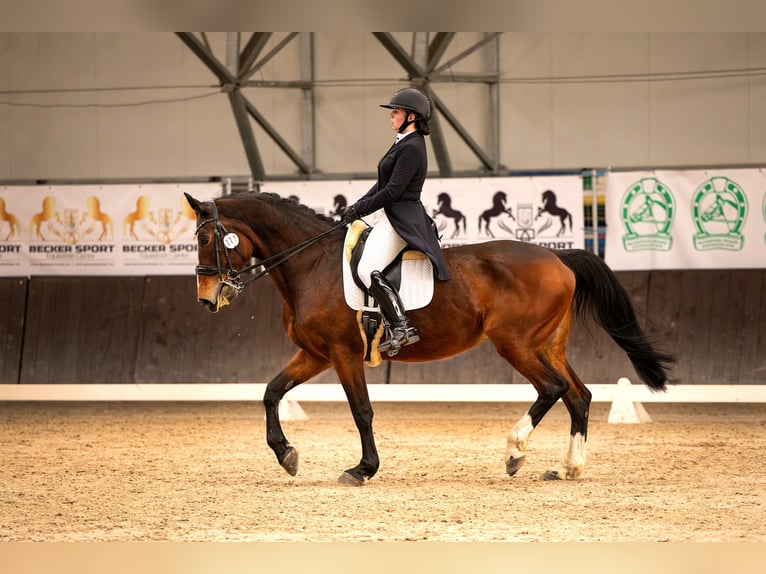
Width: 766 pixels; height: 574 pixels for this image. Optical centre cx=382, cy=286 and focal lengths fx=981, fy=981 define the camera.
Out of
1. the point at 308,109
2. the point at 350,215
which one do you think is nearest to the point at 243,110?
the point at 308,109

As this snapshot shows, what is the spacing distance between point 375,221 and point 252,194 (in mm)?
825

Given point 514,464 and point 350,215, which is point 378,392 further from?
point 350,215

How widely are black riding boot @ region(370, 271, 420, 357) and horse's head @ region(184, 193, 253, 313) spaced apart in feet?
2.86

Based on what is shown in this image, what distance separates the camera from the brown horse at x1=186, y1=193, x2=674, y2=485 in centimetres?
611

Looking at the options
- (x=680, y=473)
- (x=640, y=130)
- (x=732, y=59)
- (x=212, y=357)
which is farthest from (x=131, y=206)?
(x=732, y=59)

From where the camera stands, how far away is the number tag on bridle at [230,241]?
6129 millimetres

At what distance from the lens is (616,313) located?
661cm

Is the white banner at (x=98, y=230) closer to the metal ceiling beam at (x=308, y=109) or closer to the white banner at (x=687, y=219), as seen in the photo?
A: the white banner at (x=687, y=219)

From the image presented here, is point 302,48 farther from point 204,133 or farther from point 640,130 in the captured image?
point 640,130

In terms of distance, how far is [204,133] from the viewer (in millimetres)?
15227

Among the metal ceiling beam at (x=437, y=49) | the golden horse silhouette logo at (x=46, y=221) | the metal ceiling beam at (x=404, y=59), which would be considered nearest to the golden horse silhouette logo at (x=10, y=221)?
the golden horse silhouette logo at (x=46, y=221)

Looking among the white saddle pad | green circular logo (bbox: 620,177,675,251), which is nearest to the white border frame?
green circular logo (bbox: 620,177,675,251)

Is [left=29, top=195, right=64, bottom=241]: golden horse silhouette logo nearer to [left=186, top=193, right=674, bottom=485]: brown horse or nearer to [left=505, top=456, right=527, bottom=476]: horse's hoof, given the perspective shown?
[left=186, top=193, right=674, bottom=485]: brown horse

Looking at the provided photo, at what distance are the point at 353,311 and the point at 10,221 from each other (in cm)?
617
